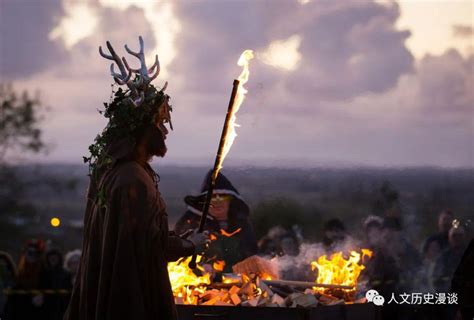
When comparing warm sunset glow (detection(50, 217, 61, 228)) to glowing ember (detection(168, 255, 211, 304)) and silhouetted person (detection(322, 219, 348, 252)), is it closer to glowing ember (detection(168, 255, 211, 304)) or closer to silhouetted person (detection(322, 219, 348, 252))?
silhouetted person (detection(322, 219, 348, 252))

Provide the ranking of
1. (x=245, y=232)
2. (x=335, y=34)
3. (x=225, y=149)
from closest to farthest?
Answer: (x=225, y=149), (x=245, y=232), (x=335, y=34)

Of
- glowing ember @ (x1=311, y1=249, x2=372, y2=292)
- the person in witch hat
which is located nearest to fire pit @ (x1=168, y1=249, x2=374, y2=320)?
glowing ember @ (x1=311, y1=249, x2=372, y2=292)

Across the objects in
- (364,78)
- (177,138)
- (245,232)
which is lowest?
(245,232)

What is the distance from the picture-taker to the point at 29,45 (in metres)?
10.4

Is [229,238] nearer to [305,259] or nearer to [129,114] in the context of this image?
[305,259]

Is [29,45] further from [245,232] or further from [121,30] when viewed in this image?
[245,232]

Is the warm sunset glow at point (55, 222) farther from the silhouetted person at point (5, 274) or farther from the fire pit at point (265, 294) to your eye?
the fire pit at point (265, 294)

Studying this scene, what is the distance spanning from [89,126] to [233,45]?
159 cm

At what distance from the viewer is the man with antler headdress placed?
18.4 feet

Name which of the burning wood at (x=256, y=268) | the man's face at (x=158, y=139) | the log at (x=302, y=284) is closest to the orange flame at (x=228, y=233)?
the burning wood at (x=256, y=268)

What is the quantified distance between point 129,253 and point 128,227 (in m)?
0.14

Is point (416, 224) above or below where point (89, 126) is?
below

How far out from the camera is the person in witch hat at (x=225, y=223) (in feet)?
30.1

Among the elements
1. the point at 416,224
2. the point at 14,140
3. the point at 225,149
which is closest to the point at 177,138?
the point at 14,140
